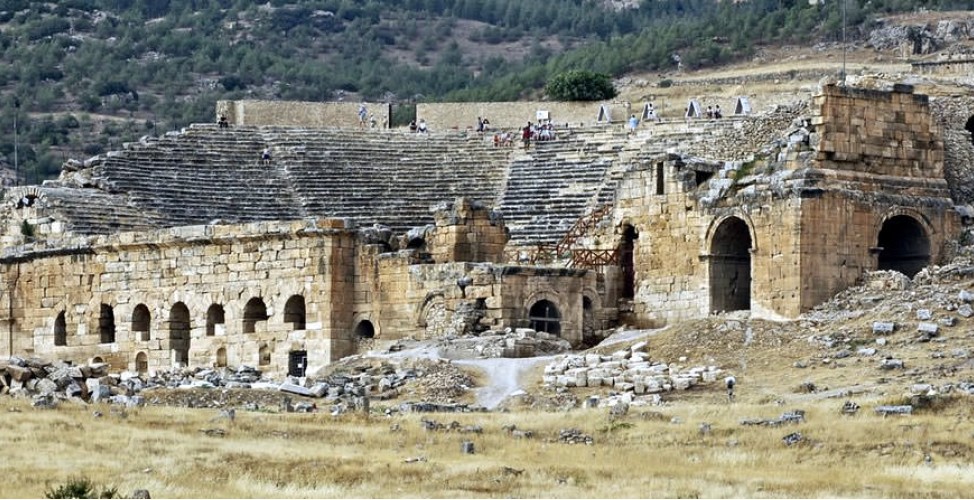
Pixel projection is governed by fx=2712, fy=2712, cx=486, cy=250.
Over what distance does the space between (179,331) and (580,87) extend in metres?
23.5

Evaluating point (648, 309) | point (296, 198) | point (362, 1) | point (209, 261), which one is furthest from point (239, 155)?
point (362, 1)

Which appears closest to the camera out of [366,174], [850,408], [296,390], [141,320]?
[850,408]

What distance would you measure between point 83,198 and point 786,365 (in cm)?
2163

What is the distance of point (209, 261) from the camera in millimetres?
58312

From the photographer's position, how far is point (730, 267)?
55.0 metres

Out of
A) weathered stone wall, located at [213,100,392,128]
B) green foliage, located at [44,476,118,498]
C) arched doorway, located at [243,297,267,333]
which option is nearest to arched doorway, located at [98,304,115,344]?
arched doorway, located at [243,297,267,333]

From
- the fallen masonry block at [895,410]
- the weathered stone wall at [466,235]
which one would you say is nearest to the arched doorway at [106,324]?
the weathered stone wall at [466,235]

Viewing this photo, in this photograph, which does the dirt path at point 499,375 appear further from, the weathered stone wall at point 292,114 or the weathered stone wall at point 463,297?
the weathered stone wall at point 292,114

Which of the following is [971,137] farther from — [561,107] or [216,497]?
[216,497]

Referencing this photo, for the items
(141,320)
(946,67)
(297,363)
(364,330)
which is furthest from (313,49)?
(364,330)

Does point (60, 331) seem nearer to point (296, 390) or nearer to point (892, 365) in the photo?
point (296, 390)

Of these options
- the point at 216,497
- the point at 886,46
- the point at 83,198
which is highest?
the point at 886,46

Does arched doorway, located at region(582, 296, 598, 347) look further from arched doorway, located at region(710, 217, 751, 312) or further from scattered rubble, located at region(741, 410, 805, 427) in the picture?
scattered rubble, located at region(741, 410, 805, 427)

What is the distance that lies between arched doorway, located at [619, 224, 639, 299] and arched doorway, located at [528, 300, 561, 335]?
2.16 metres
